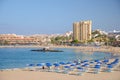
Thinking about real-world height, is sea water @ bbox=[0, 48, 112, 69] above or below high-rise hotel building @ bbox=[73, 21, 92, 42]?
below

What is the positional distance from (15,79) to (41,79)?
73 cm

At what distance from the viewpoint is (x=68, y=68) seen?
32.2ft

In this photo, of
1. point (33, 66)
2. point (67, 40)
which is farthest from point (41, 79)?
point (67, 40)

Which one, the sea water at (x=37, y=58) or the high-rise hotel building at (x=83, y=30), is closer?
the sea water at (x=37, y=58)

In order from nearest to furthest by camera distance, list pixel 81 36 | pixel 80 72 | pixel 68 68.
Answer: pixel 80 72, pixel 68 68, pixel 81 36

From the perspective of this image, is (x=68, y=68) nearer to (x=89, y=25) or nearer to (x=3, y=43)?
(x=89, y=25)

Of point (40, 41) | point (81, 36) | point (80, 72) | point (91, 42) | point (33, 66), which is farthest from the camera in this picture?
point (40, 41)

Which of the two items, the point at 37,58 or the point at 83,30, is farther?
the point at 83,30

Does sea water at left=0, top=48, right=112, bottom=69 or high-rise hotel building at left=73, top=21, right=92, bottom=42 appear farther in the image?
high-rise hotel building at left=73, top=21, right=92, bottom=42

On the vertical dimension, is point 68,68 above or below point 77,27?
below

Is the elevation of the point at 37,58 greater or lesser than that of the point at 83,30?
lesser

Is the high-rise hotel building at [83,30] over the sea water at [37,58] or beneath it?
over

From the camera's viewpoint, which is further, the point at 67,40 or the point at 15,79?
the point at 67,40

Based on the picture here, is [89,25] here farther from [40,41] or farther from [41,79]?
[41,79]
